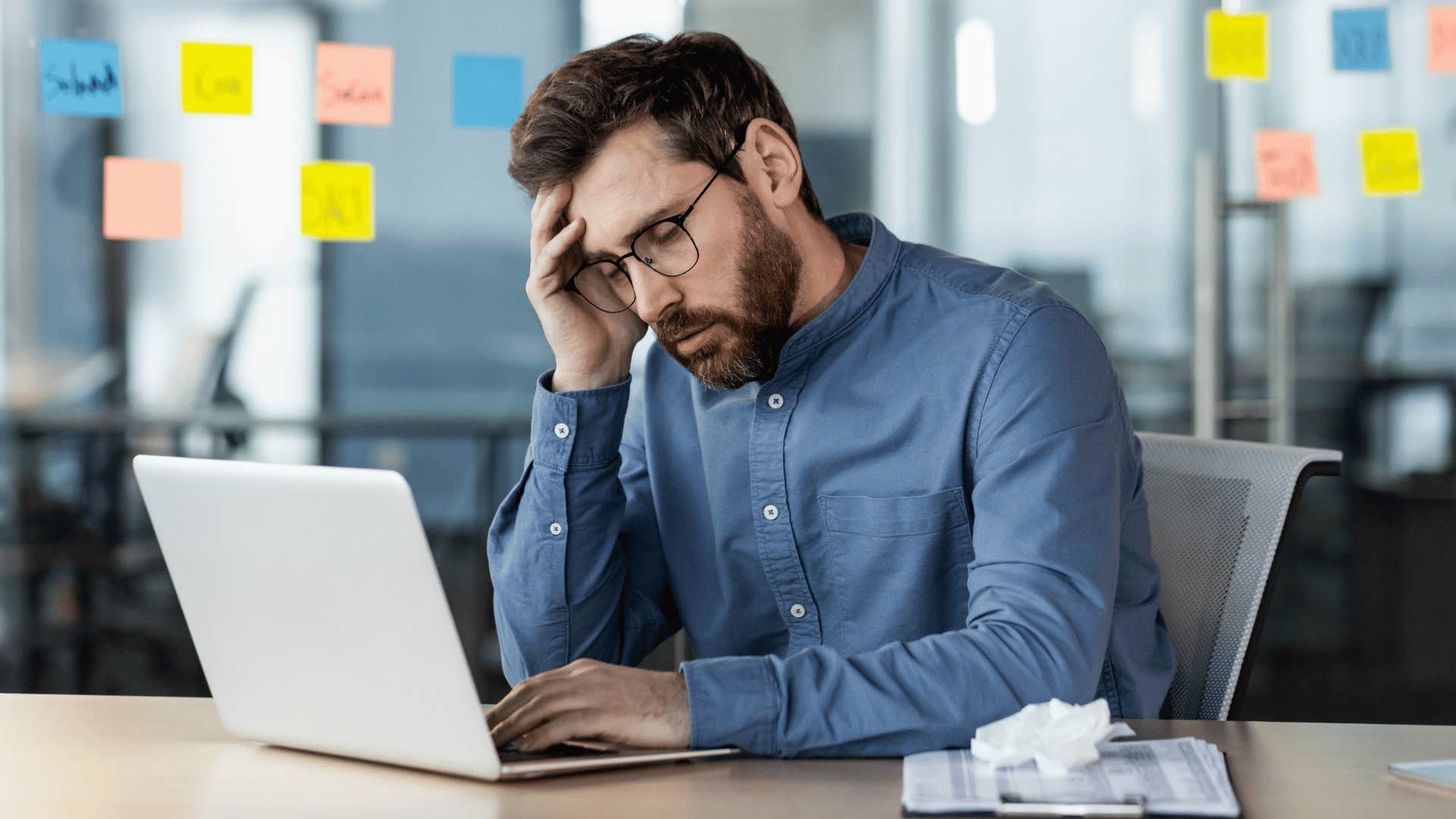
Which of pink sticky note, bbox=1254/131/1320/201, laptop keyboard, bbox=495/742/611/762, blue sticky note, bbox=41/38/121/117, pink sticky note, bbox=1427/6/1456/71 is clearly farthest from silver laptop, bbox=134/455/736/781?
pink sticky note, bbox=1427/6/1456/71

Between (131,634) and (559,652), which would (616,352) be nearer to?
(559,652)

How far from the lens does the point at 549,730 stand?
943 mm

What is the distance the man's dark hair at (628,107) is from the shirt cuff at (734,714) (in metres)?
0.53

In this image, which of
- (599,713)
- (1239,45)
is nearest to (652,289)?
(599,713)

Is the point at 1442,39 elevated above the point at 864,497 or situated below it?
above

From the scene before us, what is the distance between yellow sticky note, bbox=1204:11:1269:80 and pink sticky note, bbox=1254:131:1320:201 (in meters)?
0.13

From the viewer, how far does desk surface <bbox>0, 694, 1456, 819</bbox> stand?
0.84 m

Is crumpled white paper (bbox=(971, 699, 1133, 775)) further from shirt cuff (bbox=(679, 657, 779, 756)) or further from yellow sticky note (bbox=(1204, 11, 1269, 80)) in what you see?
yellow sticky note (bbox=(1204, 11, 1269, 80))

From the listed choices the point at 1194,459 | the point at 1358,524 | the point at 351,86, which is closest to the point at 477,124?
the point at 351,86

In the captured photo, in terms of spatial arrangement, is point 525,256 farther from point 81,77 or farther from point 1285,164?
point 1285,164

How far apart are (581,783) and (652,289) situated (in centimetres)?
54

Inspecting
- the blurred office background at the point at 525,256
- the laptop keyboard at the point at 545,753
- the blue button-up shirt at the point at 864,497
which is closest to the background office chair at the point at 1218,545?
the blue button-up shirt at the point at 864,497

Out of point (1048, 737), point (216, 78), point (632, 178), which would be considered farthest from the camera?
point (216, 78)

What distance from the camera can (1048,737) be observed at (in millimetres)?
887
